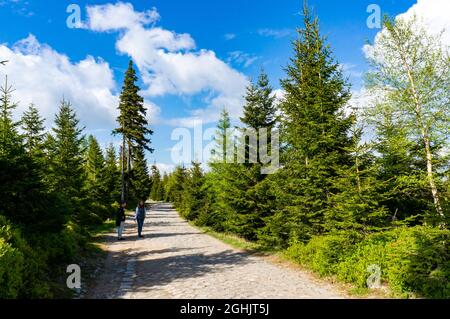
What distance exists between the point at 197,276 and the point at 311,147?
6.63m

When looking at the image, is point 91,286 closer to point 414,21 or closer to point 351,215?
point 351,215

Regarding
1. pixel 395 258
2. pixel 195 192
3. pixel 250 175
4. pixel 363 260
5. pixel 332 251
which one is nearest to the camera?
pixel 395 258

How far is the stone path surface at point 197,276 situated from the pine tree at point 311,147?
2096 millimetres

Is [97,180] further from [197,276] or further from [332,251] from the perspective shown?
[332,251]

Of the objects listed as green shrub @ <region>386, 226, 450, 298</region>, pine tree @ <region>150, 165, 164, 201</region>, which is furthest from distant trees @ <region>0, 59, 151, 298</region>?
pine tree @ <region>150, 165, 164, 201</region>

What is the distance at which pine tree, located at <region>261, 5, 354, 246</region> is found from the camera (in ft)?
39.7

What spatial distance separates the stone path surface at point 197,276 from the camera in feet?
27.1

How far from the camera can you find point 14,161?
32.2 feet

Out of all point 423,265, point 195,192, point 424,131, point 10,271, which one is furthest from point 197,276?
point 195,192

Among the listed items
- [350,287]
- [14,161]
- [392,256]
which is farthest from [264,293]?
[14,161]

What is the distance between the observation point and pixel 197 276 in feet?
32.8

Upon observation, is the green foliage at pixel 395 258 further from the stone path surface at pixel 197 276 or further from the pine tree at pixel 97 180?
the pine tree at pixel 97 180

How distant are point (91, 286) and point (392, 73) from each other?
13409 mm

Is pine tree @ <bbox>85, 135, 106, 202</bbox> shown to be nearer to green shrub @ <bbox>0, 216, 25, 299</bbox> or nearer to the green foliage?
green shrub @ <bbox>0, 216, 25, 299</bbox>
